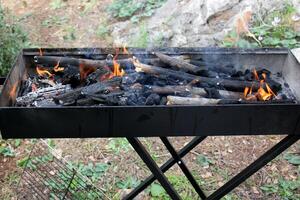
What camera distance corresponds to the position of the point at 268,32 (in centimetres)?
474

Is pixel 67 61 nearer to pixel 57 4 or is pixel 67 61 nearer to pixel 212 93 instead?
pixel 212 93

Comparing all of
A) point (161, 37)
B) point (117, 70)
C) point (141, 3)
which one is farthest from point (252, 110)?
point (141, 3)

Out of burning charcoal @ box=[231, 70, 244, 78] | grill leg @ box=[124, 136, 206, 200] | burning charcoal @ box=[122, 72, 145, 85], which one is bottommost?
grill leg @ box=[124, 136, 206, 200]

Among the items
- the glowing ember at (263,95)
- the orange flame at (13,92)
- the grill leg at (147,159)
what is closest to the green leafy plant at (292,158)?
the glowing ember at (263,95)

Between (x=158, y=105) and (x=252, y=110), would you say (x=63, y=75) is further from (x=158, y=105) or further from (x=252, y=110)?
(x=252, y=110)

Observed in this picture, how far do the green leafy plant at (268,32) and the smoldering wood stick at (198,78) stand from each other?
8.03 feet

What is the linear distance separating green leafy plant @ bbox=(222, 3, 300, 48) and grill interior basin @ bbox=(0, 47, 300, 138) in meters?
2.18

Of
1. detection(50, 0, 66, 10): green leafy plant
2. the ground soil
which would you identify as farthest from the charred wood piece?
detection(50, 0, 66, 10): green leafy plant

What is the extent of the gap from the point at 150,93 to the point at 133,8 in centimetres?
429

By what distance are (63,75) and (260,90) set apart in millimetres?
1196

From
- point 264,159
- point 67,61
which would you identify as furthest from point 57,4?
point 264,159

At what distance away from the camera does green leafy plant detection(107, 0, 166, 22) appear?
19.7ft

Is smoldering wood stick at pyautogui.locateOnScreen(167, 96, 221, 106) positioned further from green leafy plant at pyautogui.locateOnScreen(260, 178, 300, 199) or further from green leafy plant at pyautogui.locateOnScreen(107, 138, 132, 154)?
green leafy plant at pyautogui.locateOnScreen(107, 138, 132, 154)

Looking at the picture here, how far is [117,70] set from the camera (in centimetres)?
240
